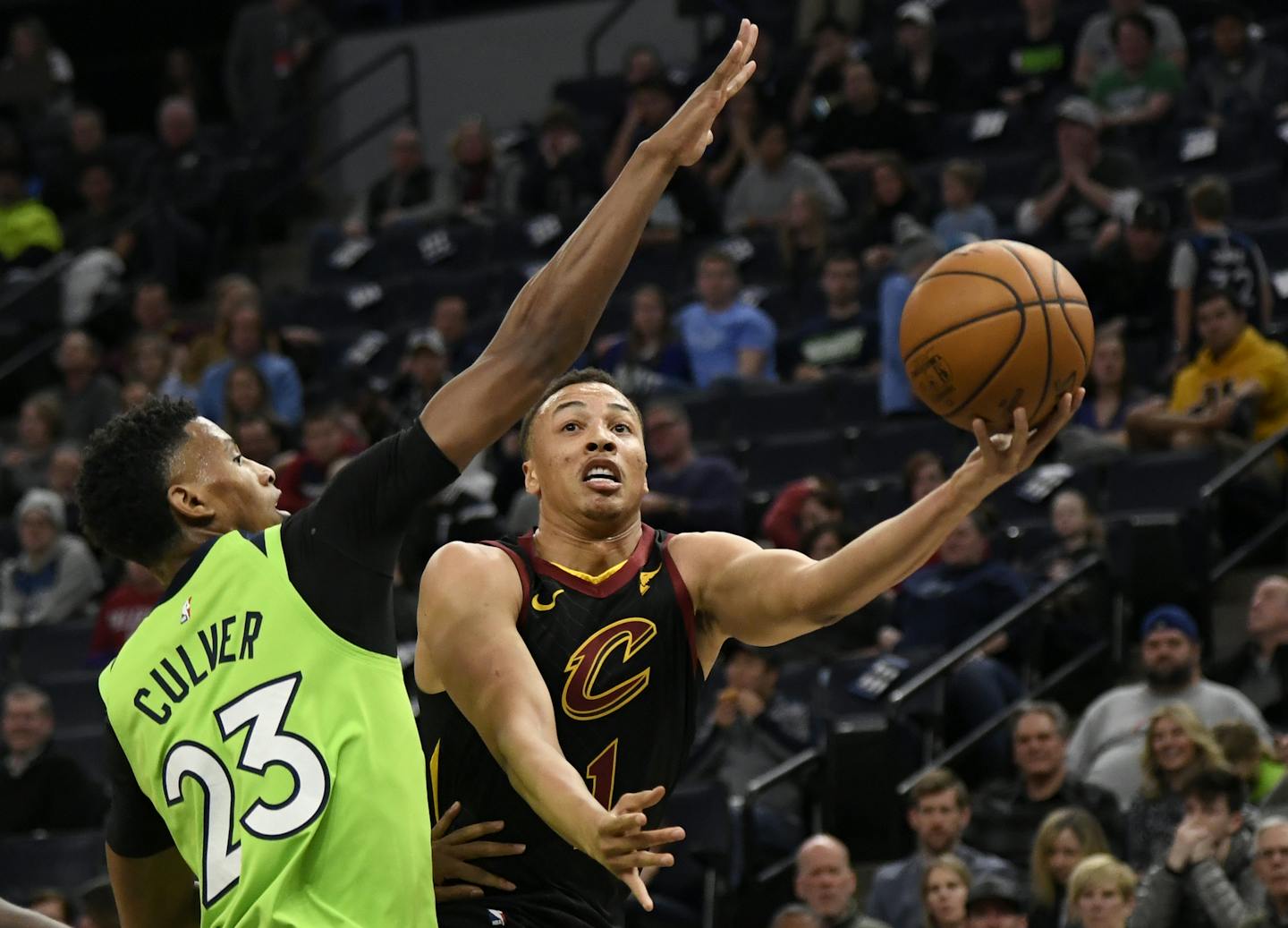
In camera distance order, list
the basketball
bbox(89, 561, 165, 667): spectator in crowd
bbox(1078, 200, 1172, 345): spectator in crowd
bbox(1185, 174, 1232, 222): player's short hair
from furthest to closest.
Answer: bbox(89, 561, 165, 667): spectator in crowd, bbox(1078, 200, 1172, 345): spectator in crowd, bbox(1185, 174, 1232, 222): player's short hair, the basketball

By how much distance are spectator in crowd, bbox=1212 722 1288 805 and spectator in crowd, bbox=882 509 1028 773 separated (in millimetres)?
1453

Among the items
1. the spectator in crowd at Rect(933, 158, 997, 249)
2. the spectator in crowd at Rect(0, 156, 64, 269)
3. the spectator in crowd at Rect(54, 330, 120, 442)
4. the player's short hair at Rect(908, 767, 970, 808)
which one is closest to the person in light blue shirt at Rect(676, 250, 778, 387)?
the spectator in crowd at Rect(933, 158, 997, 249)

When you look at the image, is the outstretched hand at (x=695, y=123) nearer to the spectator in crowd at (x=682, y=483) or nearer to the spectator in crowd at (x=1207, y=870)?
the spectator in crowd at (x=1207, y=870)

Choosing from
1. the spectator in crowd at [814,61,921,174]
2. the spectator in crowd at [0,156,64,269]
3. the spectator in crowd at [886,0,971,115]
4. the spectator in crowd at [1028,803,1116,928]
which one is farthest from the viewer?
the spectator in crowd at [0,156,64,269]

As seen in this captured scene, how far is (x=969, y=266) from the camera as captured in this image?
469 centimetres

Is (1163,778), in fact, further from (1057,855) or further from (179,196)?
(179,196)

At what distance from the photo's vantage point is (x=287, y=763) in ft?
11.6

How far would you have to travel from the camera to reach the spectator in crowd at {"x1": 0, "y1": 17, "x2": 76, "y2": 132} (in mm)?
17609

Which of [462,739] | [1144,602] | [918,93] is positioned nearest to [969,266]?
[462,739]

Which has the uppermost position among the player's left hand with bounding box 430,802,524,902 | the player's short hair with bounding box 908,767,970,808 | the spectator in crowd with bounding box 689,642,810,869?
the player's left hand with bounding box 430,802,524,902

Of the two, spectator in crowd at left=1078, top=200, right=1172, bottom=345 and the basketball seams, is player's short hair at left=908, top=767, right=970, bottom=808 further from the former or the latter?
the basketball seams

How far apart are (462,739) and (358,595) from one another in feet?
3.33

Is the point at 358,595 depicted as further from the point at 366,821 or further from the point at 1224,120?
the point at 1224,120

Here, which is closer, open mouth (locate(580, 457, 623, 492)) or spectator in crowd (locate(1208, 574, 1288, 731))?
open mouth (locate(580, 457, 623, 492))
